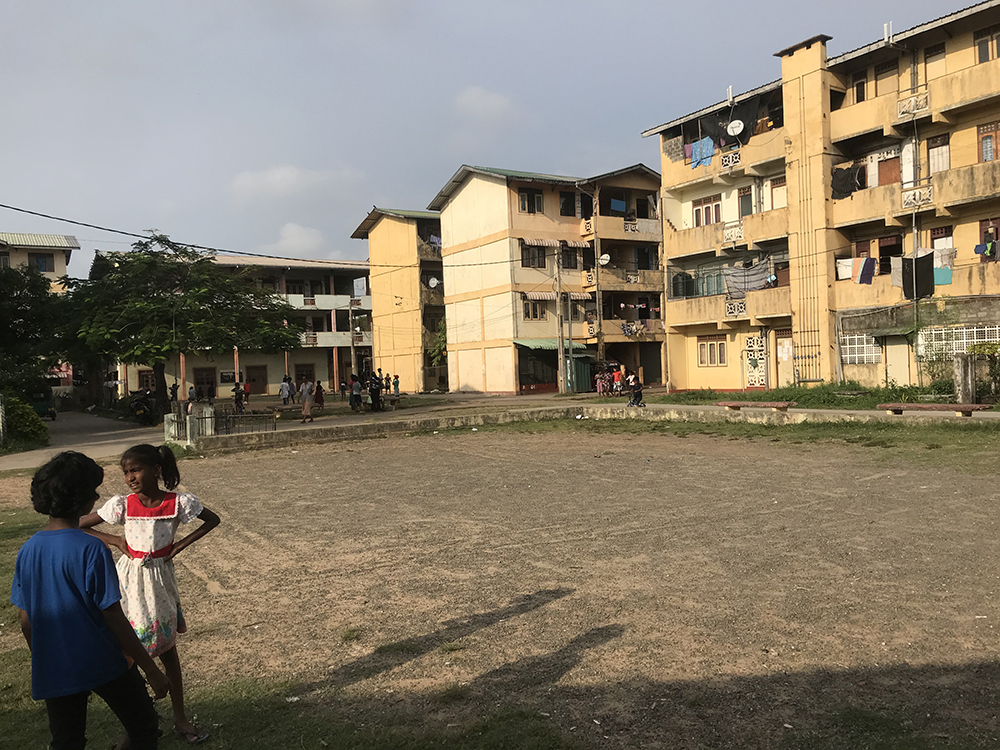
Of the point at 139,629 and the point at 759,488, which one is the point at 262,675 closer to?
the point at 139,629

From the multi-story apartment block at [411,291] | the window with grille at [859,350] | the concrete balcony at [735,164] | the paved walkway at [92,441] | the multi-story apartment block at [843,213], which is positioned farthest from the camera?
the multi-story apartment block at [411,291]

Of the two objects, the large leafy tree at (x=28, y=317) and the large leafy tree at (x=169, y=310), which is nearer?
the large leafy tree at (x=169, y=310)

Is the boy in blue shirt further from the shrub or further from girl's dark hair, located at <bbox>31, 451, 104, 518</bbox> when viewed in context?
the shrub

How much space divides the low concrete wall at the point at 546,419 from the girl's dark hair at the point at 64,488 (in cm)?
1687

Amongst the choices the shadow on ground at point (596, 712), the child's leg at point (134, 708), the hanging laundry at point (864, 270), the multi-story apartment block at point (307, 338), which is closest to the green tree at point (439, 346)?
the multi-story apartment block at point (307, 338)

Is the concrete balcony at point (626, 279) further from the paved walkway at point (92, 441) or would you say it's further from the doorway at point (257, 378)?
the paved walkway at point (92, 441)

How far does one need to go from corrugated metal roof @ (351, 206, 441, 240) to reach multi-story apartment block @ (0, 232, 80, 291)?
2301 centimetres

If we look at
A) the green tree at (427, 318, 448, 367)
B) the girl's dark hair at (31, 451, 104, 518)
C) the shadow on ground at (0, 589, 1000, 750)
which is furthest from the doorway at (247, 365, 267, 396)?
the girl's dark hair at (31, 451, 104, 518)

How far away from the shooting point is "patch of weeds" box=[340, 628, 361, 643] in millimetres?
5605

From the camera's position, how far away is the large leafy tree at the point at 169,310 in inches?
1042

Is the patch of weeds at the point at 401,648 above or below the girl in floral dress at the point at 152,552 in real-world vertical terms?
below

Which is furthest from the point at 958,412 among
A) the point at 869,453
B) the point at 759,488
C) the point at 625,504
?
the point at 625,504

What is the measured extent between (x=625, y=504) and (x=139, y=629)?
7398mm

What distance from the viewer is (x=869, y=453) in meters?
14.8
